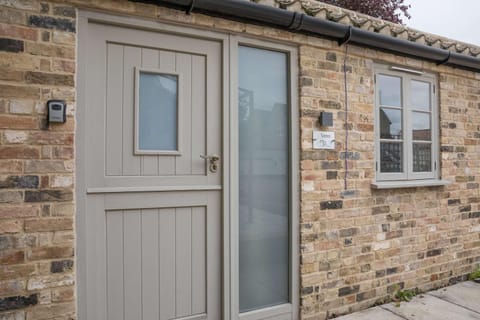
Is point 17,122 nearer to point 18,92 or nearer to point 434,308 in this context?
point 18,92

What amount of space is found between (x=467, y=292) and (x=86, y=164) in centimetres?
412

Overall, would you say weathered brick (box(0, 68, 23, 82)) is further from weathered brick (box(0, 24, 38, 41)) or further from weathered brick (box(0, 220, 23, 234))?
weathered brick (box(0, 220, 23, 234))

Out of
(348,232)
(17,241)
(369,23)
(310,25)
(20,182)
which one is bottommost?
(348,232)

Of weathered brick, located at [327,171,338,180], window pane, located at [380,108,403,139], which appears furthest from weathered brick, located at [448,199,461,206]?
weathered brick, located at [327,171,338,180]

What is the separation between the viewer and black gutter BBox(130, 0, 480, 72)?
2609 millimetres

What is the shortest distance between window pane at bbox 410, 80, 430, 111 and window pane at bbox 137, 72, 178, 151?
269 cm

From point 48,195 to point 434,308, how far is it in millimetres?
3571

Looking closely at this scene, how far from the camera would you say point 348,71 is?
3.36m

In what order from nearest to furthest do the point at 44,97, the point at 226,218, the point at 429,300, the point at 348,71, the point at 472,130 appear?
the point at 44,97 → the point at 226,218 → the point at 348,71 → the point at 429,300 → the point at 472,130

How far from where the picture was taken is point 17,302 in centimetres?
213

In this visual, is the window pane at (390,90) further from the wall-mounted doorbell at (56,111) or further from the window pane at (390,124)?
the wall-mounted doorbell at (56,111)

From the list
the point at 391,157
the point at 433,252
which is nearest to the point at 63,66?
the point at 391,157

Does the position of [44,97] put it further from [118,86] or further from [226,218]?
[226,218]

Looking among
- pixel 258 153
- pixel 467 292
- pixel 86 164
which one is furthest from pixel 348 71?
pixel 467 292
